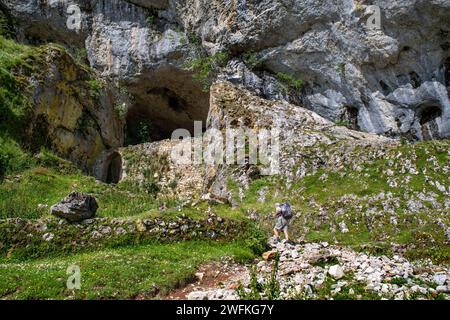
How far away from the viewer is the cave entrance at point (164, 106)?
110 ft

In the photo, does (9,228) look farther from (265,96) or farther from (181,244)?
(265,96)

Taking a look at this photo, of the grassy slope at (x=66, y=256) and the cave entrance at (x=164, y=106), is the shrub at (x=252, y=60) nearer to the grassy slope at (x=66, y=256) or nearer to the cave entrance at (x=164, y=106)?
the cave entrance at (x=164, y=106)

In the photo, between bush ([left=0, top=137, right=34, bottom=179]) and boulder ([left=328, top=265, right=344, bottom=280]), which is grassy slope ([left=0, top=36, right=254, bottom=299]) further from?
boulder ([left=328, top=265, right=344, bottom=280])

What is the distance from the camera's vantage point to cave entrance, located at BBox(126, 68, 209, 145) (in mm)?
33656

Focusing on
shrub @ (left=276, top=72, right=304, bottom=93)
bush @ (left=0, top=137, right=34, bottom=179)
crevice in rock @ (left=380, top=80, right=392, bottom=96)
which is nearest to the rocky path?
bush @ (left=0, top=137, right=34, bottom=179)

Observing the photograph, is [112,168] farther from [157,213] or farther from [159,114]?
[157,213]

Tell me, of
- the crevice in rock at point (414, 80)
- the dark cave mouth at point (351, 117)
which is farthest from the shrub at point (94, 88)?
the crevice in rock at point (414, 80)

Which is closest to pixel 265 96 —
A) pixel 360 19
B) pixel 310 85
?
pixel 310 85

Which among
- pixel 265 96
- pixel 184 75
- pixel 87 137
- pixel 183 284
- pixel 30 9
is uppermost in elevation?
pixel 30 9

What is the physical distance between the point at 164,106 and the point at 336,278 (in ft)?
98.2

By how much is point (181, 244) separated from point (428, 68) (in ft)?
64.9

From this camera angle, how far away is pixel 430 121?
25141 mm

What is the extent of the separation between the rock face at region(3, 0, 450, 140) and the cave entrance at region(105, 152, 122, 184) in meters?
6.85

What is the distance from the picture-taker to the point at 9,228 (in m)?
12.1
